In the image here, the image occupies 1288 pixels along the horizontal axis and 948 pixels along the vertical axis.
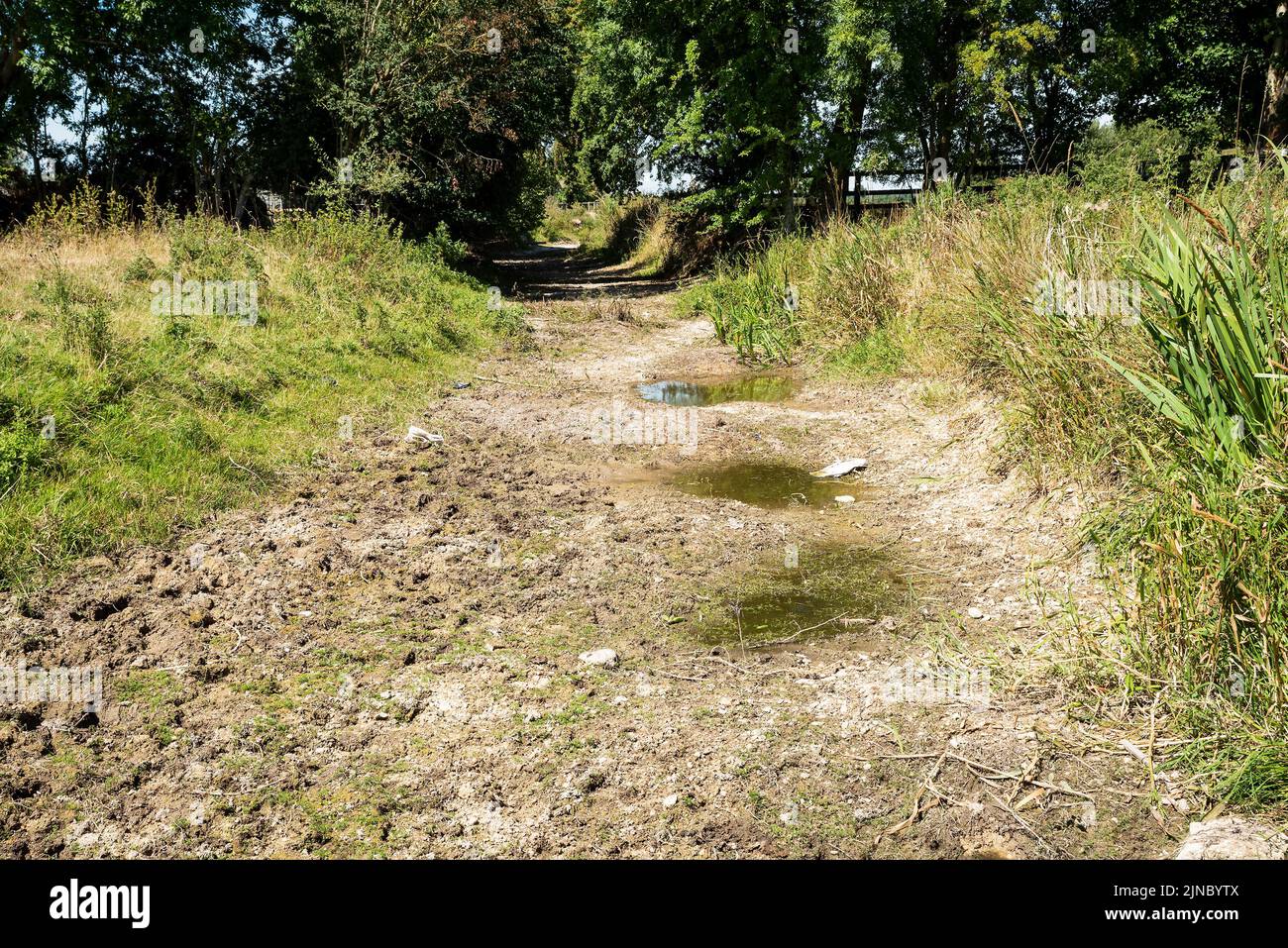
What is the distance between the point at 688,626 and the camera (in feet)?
13.7

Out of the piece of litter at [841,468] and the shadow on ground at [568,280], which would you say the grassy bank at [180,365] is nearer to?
the piece of litter at [841,468]

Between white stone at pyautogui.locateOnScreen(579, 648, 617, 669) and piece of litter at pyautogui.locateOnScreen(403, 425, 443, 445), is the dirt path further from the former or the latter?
piece of litter at pyautogui.locateOnScreen(403, 425, 443, 445)

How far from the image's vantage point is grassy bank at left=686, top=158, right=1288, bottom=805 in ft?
9.37

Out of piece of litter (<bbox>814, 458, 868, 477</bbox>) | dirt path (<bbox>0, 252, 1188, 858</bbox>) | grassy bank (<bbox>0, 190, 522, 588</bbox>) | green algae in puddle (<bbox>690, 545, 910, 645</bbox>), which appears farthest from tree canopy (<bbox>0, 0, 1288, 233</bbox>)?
green algae in puddle (<bbox>690, 545, 910, 645</bbox>)

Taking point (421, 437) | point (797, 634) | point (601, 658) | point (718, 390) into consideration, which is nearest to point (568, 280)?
point (718, 390)

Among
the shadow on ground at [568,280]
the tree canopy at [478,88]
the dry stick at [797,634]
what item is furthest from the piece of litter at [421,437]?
the shadow on ground at [568,280]

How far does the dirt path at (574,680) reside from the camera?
2.76 meters

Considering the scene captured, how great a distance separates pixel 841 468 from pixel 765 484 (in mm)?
664

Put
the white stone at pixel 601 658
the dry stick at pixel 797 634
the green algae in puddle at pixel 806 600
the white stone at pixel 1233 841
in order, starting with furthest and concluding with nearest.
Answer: the green algae in puddle at pixel 806 600 < the dry stick at pixel 797 634 < the white stone at pixel 601 658 < the white stone at pixel 1233 841

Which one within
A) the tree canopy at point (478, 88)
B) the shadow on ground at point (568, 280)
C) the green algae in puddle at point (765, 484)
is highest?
the tree canopy at point (478, 88)

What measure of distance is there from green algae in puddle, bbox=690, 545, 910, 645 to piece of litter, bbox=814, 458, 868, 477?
1471mm

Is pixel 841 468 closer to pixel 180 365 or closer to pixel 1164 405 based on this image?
pixel 1164 405

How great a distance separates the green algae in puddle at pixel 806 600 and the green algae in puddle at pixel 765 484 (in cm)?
96
